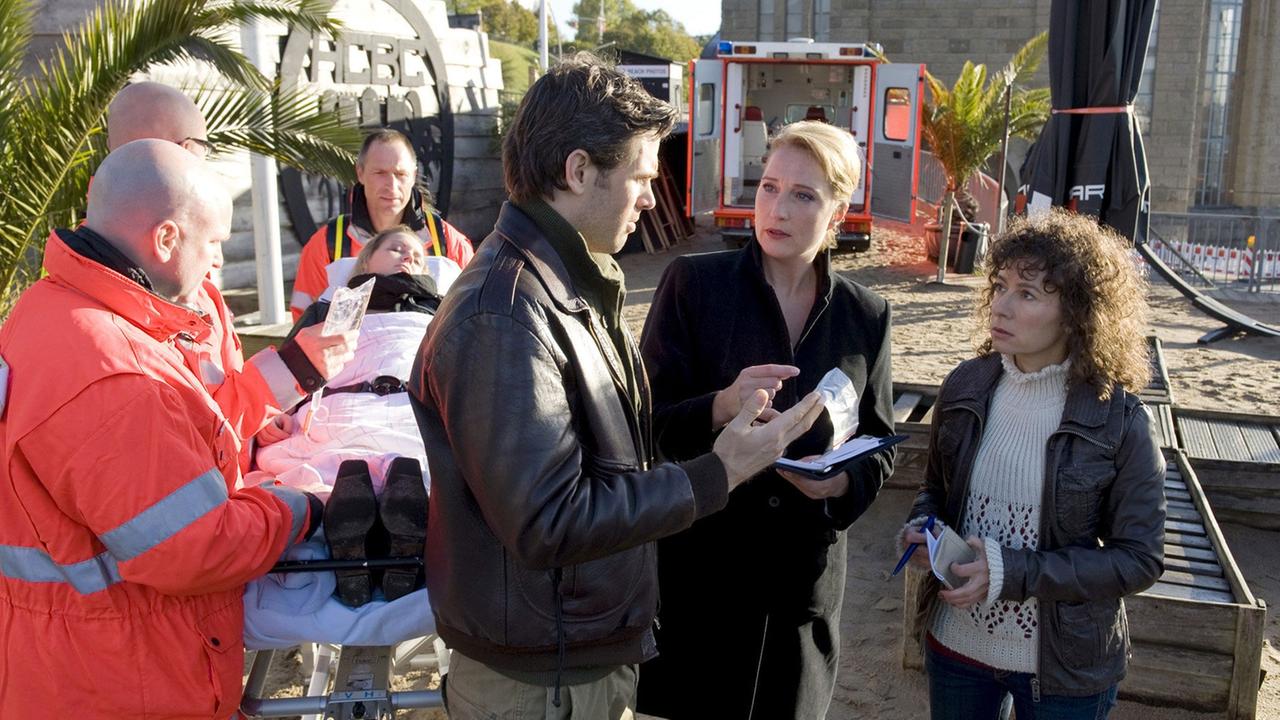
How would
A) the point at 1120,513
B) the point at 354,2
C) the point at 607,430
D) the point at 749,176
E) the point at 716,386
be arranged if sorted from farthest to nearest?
the point at 749,176, the point at 354,2, the point at 716,386, the point at 1120,513, the point at 607,430

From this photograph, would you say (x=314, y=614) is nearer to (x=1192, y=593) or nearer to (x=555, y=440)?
(x=555, y=440)

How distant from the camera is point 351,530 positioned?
89.2 inches

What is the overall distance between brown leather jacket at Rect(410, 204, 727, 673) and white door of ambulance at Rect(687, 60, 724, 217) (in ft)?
40.8

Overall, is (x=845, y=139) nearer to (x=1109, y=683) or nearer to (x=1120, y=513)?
(x=1120, y=513)

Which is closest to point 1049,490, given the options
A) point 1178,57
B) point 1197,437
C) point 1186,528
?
point 1186,528

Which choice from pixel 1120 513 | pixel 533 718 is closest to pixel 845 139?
pixel 1120 513

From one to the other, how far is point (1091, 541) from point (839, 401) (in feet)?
2.23

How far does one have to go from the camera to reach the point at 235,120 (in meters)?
5.22

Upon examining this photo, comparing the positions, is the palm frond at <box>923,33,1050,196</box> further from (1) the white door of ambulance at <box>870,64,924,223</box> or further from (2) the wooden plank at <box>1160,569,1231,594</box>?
(2) the wooden plank at <box>1160,569,1231,594</box>

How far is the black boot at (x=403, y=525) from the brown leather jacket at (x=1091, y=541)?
1.29 metres

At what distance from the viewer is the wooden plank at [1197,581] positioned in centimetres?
347

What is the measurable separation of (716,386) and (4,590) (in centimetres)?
158

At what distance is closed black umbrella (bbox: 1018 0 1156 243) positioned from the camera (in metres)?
5.49

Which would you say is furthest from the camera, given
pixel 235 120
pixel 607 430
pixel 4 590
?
pixel 235 120
